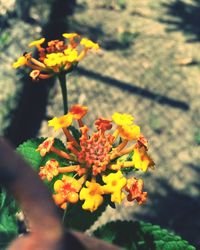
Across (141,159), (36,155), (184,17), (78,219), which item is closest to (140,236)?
(78,219)

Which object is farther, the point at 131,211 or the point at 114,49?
the point at 114,49

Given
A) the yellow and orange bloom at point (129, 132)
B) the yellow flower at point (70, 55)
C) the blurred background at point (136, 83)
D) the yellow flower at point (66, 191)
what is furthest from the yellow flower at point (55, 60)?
the blurred background at point (136, 83)

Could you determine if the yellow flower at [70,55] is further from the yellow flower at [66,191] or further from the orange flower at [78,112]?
the yellow flower at [66,191]

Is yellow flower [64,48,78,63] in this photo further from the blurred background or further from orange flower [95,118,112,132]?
the blurred background

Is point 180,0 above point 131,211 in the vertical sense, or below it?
above

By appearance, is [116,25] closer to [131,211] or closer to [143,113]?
[143,113]

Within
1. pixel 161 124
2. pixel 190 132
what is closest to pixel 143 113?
pixel 161 124
